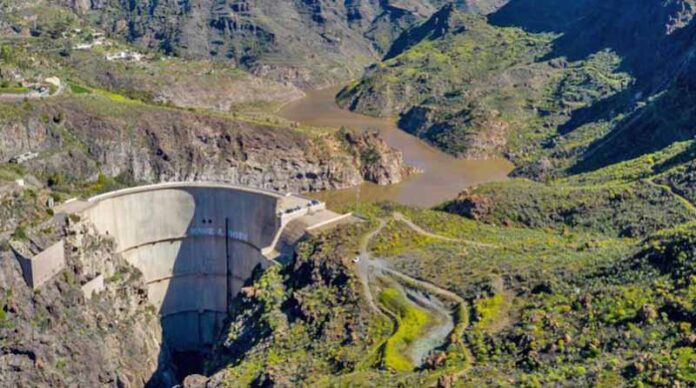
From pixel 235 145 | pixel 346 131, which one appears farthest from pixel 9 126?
pixel 346 131

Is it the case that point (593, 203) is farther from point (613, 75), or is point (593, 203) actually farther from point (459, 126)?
point (613, 75)

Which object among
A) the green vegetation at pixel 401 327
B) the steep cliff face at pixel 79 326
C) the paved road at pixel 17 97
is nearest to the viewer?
the green vegetation at pixel 401 327

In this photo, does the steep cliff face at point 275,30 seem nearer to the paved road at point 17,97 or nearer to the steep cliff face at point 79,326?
the paved road at point 17,97

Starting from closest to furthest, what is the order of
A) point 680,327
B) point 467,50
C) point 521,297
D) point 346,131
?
point 680,327 → point 521,297 → point 346,131 → point 467,50

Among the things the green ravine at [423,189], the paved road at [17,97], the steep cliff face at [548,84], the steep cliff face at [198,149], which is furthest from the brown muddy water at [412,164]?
the paved road at [17,97]

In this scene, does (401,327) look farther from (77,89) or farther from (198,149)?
(77,89)

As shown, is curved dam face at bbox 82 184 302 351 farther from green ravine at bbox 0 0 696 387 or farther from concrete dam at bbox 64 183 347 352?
green ravine at bbox 0 0 696 387

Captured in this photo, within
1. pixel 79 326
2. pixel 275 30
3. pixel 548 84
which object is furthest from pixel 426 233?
pixel 275 30
